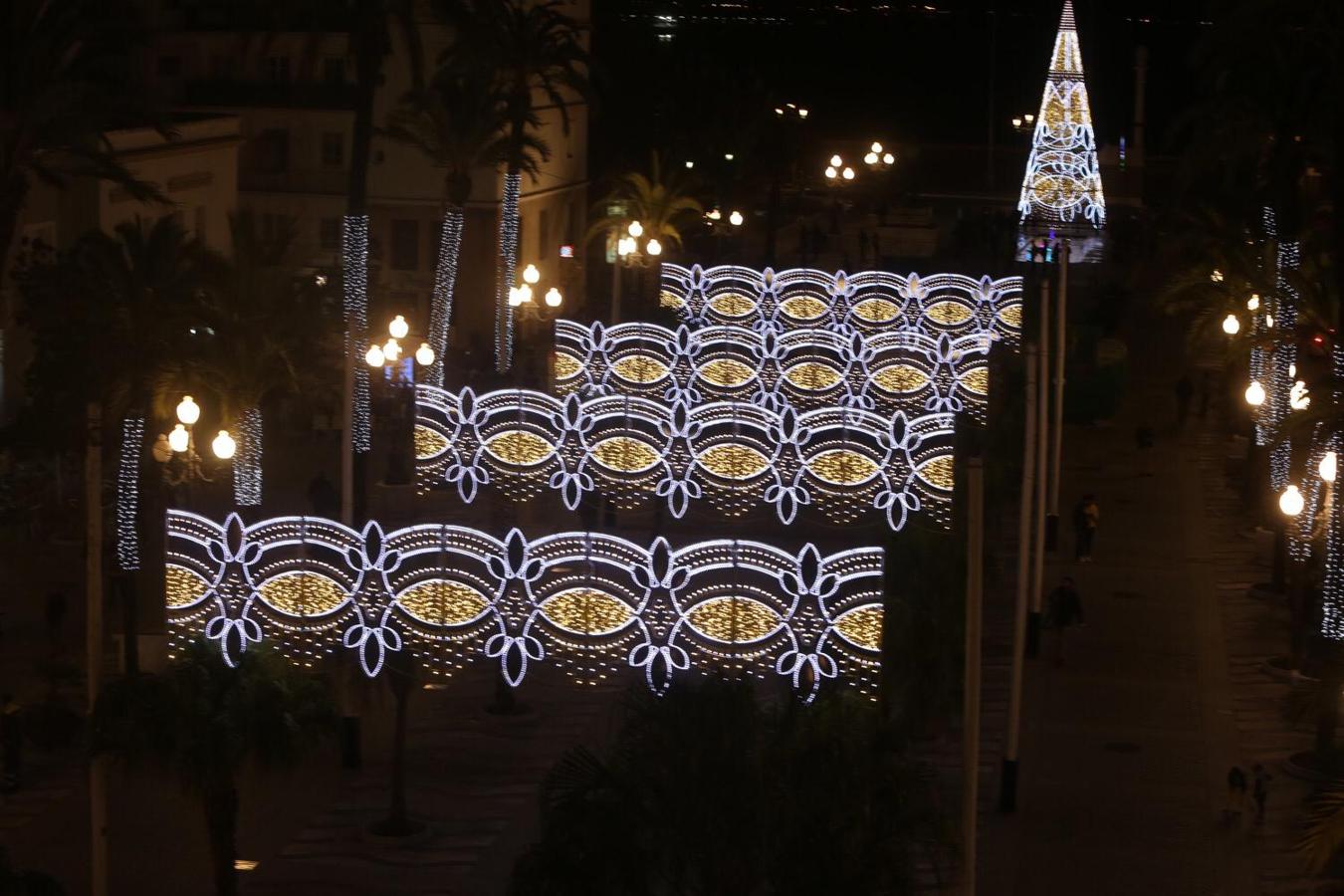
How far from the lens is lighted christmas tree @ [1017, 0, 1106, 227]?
5884 centimetres

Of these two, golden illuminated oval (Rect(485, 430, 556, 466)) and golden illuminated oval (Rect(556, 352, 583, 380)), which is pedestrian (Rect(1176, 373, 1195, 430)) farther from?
golden illuminated oval (Rect(485, 430, 556, 466))

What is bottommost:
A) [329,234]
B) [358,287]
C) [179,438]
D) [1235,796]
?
[1235,796]

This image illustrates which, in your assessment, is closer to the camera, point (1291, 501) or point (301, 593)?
point (1291, 501)

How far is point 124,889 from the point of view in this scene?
20.9 m

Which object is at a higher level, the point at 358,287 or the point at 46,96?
the point at 46,96

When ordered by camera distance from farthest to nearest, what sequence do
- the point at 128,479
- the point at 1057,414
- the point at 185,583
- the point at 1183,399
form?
the point at 1183,399 < the point at 1057,414 < the point at 128,479 < the point at 185,583

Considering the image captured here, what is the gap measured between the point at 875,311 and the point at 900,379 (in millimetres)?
9036

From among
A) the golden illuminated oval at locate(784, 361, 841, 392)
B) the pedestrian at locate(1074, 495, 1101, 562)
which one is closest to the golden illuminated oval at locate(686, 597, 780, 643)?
the pedestrian at locate(1074, 495, 1101, 562)

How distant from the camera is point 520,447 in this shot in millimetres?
36156

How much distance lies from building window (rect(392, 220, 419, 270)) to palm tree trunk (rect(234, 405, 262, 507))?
22680mm

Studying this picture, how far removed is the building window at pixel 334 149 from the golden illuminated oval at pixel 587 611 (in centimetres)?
3388

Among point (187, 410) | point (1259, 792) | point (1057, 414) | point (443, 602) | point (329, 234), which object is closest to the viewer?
point (1259, 792)

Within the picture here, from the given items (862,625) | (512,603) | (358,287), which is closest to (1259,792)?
(862,625)

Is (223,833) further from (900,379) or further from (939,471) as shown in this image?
(900,379)
